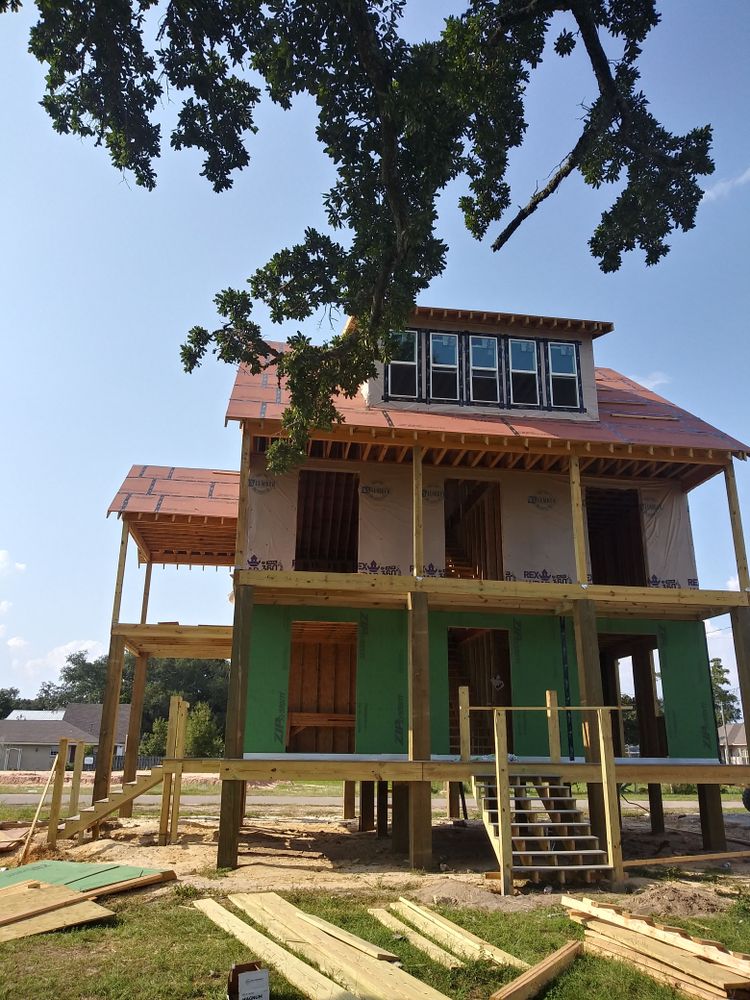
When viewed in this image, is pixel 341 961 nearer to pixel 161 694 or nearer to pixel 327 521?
pixel 327 521

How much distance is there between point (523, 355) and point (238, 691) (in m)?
9.97

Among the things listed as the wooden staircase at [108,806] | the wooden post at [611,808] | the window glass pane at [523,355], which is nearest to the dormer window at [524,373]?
the window glass pane at [523,355]

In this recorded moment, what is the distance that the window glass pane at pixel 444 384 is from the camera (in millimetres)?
17547

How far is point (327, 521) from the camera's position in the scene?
21016 mm

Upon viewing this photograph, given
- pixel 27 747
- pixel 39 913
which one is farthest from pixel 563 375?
pixel 27 747

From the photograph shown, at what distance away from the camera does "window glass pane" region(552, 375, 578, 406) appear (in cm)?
1798

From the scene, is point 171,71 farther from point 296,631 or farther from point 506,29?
point 296,631

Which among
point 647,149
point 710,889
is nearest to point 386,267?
point 647,149

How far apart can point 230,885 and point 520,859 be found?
4.37 m

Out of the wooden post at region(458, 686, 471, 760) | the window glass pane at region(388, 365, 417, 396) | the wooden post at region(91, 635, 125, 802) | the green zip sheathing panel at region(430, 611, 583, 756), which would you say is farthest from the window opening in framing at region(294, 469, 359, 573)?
the wooden post at region(458, 686, 471, 760)

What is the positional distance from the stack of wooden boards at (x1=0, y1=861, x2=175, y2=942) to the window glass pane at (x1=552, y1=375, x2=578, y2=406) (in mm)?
12616

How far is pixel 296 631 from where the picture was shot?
19594 mm

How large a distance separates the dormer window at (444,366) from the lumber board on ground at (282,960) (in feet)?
38.5

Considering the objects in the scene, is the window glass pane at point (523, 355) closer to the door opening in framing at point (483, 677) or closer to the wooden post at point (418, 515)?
the wooden post at point (418, 515)
